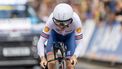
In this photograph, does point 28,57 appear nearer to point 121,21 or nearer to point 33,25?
point 33,25

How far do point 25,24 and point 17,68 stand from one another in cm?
117

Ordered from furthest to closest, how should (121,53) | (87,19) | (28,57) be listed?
(87,19) → (121,53) → (28,57)

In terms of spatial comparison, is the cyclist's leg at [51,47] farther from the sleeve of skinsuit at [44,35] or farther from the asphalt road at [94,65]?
the asphalt road at [94,65]

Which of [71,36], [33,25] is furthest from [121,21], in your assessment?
[71,36]

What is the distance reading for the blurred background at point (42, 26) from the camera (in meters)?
16.9

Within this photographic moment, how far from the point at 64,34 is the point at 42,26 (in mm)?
5259

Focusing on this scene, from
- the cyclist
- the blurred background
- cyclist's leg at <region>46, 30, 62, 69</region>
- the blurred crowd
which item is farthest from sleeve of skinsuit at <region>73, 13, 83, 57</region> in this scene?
the blurred crowd

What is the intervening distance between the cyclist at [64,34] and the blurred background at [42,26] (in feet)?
12.6

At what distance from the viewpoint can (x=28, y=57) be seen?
55.6 feet

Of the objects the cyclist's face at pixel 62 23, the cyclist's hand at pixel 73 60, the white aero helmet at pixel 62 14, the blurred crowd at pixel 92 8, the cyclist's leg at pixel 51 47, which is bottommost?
the cyclist's hand at pixel 73 60

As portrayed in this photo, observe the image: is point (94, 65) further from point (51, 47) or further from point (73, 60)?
point (73, 60)

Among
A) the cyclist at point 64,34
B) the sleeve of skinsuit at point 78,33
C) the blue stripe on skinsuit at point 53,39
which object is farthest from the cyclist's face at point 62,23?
the blue stripe on skinsuit at point 53,39

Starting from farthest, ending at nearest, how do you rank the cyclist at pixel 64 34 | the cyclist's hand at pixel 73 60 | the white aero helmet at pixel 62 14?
1. the cyclist's hand at pixel 73 60
2. the cyclist at pixel 64 34
3. the white aero helmet at pixel 62 14

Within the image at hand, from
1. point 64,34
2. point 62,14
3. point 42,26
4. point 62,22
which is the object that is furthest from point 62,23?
point 42,26
